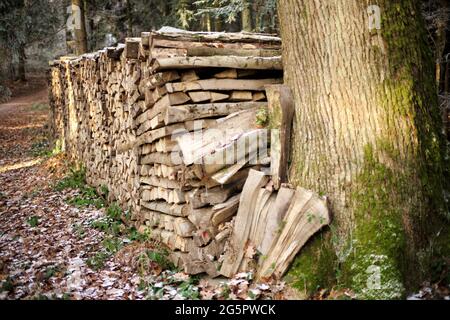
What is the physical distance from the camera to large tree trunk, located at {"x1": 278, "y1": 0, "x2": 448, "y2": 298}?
3.48 m

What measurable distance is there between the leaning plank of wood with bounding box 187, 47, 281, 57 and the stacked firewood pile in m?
0.01

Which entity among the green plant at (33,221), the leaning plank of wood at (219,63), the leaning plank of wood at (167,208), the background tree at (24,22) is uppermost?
the background tree at (24,22)

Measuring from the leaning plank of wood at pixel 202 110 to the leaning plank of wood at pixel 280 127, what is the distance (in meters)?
0.87

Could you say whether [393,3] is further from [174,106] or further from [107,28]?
[107,28]

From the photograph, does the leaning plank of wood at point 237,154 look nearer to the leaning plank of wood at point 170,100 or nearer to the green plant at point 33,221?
the leaning plank of wood at point 170,100

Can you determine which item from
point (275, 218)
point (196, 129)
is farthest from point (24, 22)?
point (275, 218)

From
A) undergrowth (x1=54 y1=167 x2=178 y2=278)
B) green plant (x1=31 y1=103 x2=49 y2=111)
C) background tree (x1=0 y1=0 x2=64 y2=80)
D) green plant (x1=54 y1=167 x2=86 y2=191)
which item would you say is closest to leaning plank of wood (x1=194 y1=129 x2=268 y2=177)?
undergrowth (x1=54 y1=167 x2=178 y2=278)

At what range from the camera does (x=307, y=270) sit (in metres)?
3.69

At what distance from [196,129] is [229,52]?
3.60 ft

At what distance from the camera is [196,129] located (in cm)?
494

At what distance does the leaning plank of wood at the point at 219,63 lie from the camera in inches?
188

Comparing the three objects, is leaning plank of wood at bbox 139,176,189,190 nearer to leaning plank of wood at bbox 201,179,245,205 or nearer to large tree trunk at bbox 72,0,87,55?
leaning plank of wood at bbox 201,179,245,205

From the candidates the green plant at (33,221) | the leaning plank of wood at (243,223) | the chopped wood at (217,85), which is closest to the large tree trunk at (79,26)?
the green plant at (33,221)
